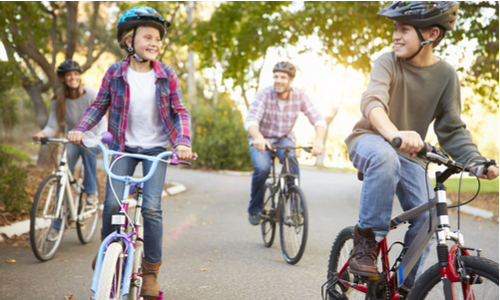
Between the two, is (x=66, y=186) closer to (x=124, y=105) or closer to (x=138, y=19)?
(x=124, y=105)

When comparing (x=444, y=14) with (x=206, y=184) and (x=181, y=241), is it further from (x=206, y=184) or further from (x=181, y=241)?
(x=206, y=184)

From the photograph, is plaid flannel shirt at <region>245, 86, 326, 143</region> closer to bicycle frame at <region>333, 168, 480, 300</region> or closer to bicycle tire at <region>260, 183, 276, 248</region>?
bicycle tire at <region>260, 183, 276, 248</region>

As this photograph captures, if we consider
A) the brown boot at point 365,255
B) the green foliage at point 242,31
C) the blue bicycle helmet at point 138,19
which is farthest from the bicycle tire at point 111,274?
the green foliage at point 242,31

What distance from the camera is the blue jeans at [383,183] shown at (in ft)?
8.75

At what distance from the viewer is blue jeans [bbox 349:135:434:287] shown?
267 centimetres

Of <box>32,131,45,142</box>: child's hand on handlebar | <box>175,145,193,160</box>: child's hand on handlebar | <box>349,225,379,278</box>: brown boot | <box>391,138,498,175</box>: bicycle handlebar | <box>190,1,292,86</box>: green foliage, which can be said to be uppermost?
<box>190,1,292,86</box>: green foliage

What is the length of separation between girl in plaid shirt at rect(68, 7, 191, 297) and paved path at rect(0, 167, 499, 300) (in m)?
0.79

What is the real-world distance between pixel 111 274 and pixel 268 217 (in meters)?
3.24

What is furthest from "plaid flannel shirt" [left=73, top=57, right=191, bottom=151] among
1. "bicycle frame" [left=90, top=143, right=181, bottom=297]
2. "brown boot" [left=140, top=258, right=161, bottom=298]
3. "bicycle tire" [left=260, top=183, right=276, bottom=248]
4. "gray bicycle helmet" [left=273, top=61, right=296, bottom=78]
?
"bicycle tire" [left=260, top=183, right=276, bottom=248]

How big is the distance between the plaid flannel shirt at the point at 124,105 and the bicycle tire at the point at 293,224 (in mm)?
1855

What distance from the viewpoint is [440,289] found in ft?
7.17

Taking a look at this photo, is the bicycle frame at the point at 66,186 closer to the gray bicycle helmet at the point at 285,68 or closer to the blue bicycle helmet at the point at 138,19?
the blue bicycle helmet at the point at 138,19

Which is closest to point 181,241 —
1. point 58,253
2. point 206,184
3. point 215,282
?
point 58,253

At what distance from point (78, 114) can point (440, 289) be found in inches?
199
